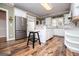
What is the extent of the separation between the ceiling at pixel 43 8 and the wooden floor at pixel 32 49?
50cm

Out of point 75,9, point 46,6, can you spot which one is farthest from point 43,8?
point 75,9

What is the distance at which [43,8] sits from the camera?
1.71 m

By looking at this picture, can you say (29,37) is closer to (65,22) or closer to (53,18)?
(53,18)

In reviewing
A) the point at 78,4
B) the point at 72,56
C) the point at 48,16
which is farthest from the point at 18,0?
the point at 72,56

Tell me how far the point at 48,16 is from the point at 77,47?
0.80 metres

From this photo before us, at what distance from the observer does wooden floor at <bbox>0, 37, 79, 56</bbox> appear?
5.62 feet

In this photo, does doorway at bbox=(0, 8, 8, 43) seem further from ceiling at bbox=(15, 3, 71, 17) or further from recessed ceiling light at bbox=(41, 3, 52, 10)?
recessed ceiling light at bbox=(41, 3, 52, 10)

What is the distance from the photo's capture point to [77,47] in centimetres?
175

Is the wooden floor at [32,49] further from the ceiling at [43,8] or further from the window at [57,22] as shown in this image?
the ceiling at [43,8]

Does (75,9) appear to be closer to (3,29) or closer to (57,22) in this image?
(57,22)

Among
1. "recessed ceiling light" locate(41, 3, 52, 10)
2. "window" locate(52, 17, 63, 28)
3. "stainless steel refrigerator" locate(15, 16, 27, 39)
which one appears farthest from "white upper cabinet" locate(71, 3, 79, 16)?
"stainless steel refrigerator" locate(15, 16, 27, 39)

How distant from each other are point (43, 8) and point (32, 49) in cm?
84

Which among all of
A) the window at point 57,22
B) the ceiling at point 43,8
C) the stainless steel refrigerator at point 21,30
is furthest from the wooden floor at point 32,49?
the ceiling at point 43,8

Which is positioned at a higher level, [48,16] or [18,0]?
[18,0]
